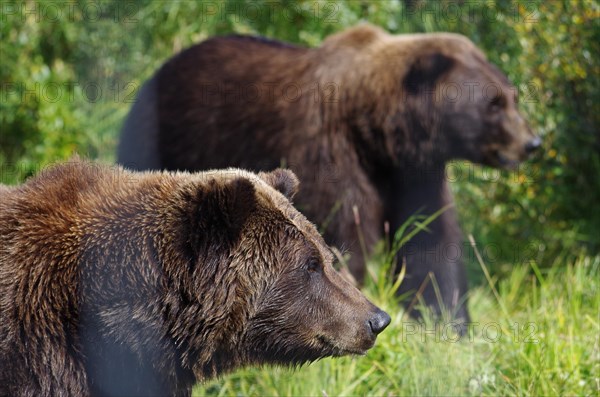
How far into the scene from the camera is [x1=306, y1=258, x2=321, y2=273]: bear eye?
4098 millimetres

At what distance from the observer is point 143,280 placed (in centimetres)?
371

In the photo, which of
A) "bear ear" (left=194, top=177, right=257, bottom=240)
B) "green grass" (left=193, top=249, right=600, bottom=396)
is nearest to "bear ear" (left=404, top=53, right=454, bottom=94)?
"green grass" (left=193, top=249, right=600, bottom=396)

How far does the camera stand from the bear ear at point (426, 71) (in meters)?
7.43

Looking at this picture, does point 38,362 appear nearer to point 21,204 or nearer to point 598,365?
point 21,204

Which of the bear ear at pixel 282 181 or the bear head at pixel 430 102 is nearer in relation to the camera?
the bear ear at pixel 282 181

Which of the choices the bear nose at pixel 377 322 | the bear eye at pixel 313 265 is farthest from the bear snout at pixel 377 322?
the bear eye at pixel 313 265

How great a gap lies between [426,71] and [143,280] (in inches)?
171

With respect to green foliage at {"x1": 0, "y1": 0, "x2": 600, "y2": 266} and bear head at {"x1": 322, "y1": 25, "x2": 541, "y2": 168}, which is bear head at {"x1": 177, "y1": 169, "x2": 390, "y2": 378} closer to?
bear head at {"x1": 322, "y1": 25, "x2": 541, "y2": 168}

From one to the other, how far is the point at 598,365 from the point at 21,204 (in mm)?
3203

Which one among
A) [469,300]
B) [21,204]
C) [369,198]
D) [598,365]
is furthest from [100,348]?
[469,300]

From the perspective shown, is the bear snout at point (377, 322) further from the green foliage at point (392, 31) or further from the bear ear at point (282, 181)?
the green foliage at point (392, 31)

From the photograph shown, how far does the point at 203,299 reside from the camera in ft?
12.4

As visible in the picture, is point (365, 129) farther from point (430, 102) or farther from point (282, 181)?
point (282, 181)

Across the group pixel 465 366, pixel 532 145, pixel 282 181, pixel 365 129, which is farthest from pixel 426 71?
pixel 282 181
